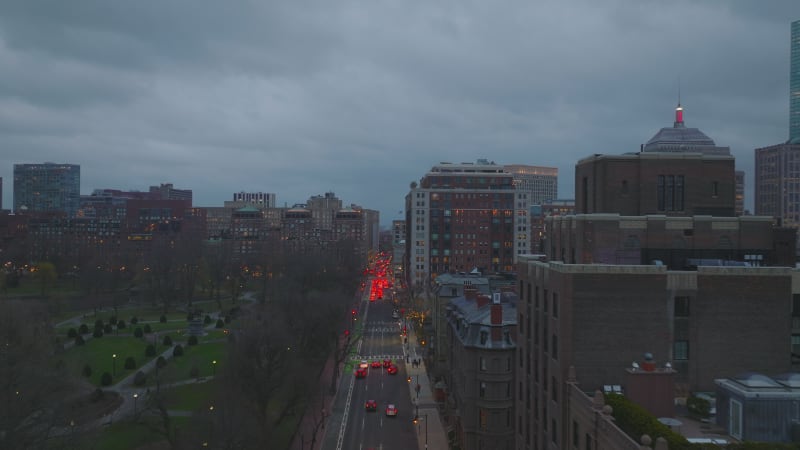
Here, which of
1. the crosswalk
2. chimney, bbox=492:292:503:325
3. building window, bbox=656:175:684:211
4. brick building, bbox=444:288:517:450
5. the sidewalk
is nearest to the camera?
building window, bbox=656:175:684:211

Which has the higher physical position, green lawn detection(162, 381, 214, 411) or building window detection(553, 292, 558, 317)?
building window detection(553, 292, 558, 317)

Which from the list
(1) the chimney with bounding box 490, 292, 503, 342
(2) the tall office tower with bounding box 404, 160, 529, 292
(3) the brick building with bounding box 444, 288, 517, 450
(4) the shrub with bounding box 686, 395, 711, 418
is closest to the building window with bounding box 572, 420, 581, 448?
(4) the shrub with bounding box 686, 395, 711, 418

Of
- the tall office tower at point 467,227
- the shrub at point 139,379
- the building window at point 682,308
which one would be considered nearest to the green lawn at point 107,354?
the shrub at point 139,379

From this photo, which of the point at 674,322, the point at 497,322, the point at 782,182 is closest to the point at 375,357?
the point at 497,322

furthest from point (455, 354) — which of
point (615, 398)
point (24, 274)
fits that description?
point (24, 274)

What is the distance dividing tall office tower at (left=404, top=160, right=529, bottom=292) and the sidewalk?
5782 cm

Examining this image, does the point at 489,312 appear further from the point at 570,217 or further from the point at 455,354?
the point at 570,217

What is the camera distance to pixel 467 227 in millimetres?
152500

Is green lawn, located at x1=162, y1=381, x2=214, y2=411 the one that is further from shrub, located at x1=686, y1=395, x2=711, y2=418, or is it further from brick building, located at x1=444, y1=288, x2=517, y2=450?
shrub, located at x1=686, y1=395, x2=711, y2=418

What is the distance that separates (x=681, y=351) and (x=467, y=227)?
122 metres

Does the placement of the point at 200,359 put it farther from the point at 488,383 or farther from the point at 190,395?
the point at 488,383

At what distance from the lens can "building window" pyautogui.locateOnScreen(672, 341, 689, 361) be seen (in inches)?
1197

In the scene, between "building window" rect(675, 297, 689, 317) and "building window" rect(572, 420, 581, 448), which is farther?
"building window" rect(675, 297, 689, 317)

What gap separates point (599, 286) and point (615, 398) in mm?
6773
